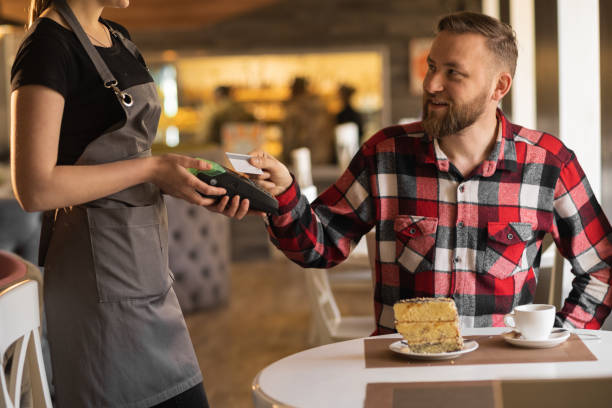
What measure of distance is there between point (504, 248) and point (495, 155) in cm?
23

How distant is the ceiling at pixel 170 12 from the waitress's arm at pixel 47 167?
21.9 feet

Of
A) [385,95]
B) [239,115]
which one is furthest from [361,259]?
[385,95]

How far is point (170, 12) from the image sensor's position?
8570mm

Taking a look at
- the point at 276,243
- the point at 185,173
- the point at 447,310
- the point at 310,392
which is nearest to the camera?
the point at 310,392

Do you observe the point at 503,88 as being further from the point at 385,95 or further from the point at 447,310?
the point at 385,95

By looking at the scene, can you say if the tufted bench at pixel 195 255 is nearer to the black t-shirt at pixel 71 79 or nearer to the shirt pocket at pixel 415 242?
the shirt pocket at pixel 415 242

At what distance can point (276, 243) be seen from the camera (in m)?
1.92

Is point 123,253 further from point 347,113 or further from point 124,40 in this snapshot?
point 347,113

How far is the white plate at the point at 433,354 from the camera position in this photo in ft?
4.39

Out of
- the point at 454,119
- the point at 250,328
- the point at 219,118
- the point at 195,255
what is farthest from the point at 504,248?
the point at 219,118

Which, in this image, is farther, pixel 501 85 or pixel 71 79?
pixel 501 85

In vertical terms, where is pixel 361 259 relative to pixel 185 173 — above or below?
below

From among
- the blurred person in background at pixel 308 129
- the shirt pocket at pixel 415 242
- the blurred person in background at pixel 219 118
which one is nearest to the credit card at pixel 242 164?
the shirt pocket at pixel 415 242

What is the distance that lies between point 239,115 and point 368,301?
3.19 m
